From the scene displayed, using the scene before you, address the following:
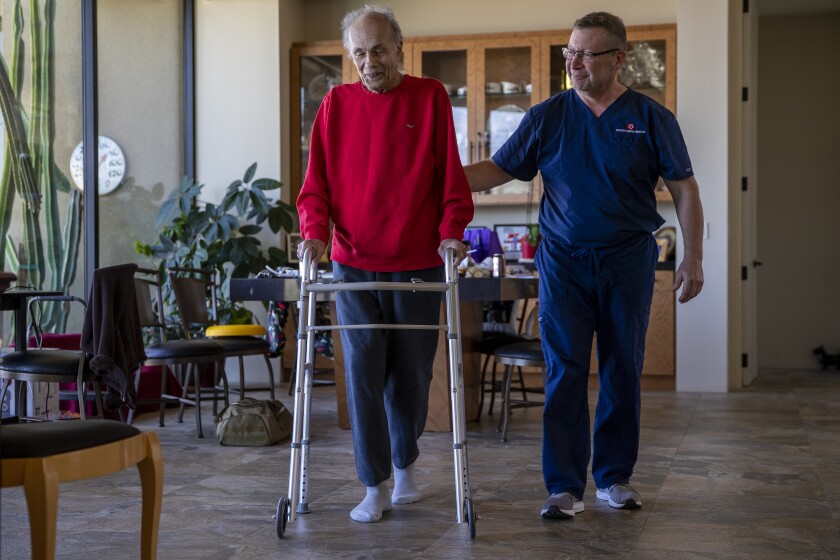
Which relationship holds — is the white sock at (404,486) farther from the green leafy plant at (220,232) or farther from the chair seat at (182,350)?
the green leafy plant at (220,232)

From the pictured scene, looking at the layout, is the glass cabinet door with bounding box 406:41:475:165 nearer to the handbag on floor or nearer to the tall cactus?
the tall cactus

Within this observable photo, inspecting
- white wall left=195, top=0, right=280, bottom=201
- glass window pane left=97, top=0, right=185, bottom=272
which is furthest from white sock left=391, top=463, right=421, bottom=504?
white wall left=195, top=0, right=280, bottom=201

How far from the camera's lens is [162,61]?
285 inches

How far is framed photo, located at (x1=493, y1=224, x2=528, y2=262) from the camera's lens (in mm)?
6750

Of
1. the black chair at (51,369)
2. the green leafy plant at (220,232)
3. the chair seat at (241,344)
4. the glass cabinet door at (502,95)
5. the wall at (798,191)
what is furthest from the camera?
the wall at (798,191)

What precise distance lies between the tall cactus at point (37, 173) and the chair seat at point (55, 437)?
376 centimetres

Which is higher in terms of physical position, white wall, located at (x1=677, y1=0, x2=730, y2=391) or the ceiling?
the ceiling

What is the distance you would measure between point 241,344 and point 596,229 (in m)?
2.66

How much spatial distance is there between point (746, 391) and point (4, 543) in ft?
17.3

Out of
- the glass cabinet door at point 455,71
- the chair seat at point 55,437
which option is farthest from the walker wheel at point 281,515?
the glass cabinet door at point 455,71

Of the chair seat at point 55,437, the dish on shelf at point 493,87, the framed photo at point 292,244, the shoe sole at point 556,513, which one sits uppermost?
the dish on shelf at point 493,87

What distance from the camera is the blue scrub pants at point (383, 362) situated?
2811 millimetres

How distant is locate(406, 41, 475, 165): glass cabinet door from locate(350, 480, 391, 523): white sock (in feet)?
15.4

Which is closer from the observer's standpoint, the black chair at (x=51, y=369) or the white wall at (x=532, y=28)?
the black chair at (x=51, y=369)
